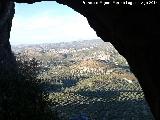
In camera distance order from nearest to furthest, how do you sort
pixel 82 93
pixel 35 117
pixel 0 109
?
pixel 0 109 → pixel 35 117 → pixel 82 93

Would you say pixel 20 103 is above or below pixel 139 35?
below

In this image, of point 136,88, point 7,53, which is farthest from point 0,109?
point 136,88

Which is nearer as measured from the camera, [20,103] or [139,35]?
[139,35]

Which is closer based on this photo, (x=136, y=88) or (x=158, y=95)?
(x=158, y=95)

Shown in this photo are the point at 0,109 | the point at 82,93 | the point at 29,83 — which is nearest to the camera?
the point at 0,109

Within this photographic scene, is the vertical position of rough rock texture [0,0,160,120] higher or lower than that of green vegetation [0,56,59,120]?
higher

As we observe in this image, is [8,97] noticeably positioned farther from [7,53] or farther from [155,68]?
[7,53]

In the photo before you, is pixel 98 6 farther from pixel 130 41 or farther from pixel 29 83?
pixel 29 83

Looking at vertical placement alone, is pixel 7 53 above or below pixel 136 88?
above

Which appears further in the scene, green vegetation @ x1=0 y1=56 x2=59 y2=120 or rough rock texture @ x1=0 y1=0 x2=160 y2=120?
green vegetation @ x1=0 y1=56 x2=59 y2=120

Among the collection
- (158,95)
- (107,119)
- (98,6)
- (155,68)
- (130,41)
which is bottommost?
(107,119)

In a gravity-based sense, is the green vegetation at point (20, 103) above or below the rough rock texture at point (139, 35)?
below
